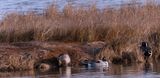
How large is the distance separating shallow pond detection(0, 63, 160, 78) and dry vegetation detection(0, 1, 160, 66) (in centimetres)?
106


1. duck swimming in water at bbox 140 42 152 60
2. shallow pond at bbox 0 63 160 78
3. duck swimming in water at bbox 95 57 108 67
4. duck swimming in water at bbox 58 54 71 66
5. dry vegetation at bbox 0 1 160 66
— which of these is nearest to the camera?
shallow pond at bbox 0 63 160 78

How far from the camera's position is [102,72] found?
1664 centimetres

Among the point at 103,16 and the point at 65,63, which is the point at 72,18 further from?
the point at 65,63

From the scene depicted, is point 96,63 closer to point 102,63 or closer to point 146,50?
point 102,63

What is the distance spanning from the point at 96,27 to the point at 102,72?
11.9 ft

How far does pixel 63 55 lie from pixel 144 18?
9.73 feet

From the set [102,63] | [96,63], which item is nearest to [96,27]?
[96,63]

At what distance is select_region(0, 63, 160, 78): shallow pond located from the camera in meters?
15.9

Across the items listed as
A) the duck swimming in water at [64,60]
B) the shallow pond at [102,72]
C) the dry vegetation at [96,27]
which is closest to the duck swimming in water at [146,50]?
the dry vegetation at [96,27]

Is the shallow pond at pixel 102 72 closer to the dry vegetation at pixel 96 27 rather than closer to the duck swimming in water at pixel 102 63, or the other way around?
the duck swimming in water at pixel 102 63

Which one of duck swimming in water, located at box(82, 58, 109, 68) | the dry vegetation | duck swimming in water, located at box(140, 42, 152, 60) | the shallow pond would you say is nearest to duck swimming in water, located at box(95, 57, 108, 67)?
duck swimming in water, located at box(82, 58, 109, 68)

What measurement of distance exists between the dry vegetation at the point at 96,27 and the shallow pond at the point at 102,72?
3.48 feet

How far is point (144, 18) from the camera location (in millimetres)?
20094

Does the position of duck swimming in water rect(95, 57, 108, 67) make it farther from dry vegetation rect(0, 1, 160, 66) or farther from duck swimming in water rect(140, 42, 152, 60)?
duck swimming in water rect(140, 42, 152, 60)
